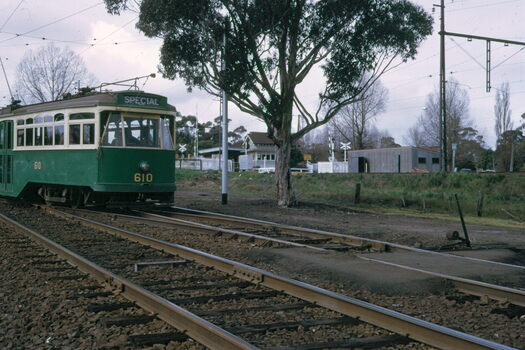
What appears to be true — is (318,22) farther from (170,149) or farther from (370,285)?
(370,285)

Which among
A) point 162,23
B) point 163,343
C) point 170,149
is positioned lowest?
point 163,343

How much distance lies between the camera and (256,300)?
579 centimetres

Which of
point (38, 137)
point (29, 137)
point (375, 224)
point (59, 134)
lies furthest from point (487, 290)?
point (29, 137)

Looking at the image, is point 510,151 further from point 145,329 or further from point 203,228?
point 145,329

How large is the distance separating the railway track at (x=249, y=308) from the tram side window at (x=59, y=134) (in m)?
7.32

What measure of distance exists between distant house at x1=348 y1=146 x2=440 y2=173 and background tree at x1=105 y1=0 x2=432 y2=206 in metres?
29.4

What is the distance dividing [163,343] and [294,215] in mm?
12536

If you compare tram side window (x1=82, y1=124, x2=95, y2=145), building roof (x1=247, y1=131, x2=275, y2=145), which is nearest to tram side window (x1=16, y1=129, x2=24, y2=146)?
tram side window (x1=82, y1=124, x2=95, y2=145)

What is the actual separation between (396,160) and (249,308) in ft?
150

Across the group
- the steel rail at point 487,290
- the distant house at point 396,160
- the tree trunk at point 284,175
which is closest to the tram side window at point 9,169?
the tree trunk at point 284,175

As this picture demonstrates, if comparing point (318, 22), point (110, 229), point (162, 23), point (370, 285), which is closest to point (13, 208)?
point (110, 229)

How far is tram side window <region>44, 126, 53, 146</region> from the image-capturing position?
15266 mm

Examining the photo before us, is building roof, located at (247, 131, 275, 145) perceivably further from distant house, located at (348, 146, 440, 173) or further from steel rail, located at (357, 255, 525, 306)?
steel rail, located at (357, 255, 525, 306)

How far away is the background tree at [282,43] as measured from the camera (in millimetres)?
18938
